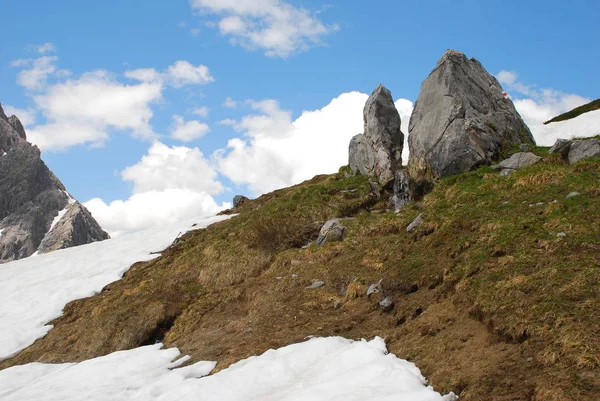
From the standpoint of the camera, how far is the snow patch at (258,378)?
8.56 metres

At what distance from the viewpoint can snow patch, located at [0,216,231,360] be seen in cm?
2111

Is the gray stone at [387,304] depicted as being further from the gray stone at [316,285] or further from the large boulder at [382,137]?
the large boulder at [382,137]

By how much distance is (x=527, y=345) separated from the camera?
812 cm

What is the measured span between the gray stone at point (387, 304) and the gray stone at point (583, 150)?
38.2 feet

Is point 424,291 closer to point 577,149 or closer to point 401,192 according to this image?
point 577,149

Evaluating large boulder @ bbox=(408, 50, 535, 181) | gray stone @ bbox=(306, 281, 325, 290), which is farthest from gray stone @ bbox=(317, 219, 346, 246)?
large boulder @ bbox=(408, 50, 535, 181)

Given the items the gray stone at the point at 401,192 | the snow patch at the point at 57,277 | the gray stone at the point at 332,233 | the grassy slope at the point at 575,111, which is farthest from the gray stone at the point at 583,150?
the grassy slope at the point at 575,111

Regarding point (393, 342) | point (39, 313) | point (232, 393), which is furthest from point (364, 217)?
point (39, 313)

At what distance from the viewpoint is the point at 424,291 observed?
41.6ft

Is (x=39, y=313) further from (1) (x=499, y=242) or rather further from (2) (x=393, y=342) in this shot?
(1) (x=499, y=242)

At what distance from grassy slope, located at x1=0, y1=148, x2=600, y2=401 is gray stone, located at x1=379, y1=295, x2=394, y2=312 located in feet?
0.99

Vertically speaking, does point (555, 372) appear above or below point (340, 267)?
below

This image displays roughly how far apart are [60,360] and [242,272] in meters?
8.10

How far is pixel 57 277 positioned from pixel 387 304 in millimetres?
24213
